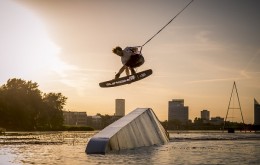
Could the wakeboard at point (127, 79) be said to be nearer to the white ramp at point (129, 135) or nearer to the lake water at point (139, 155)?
the white ramp at point (129, 135)

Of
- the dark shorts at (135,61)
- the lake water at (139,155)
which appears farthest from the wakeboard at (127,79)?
the lake water at (139,155)

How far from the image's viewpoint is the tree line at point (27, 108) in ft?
402

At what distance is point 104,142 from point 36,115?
114 m

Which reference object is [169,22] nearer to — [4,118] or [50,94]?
[4,118]

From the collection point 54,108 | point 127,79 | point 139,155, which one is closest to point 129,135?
point 127,79

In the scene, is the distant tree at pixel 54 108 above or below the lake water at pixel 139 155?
above

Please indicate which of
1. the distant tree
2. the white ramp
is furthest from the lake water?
the distant tree

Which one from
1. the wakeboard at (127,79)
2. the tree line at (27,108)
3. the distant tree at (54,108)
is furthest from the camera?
the distant tree at (54,108)

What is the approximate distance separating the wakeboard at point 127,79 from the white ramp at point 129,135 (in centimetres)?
242

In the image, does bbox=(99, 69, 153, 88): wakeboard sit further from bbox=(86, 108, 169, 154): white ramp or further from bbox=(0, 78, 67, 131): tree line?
bbox=(0, 78, 67, 131): tree line

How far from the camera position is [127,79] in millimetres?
27734

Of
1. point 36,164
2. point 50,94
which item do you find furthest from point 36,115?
point 36,164

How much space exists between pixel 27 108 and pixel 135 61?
Answer: 4093 inches

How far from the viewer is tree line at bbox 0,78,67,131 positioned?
122500 mm
